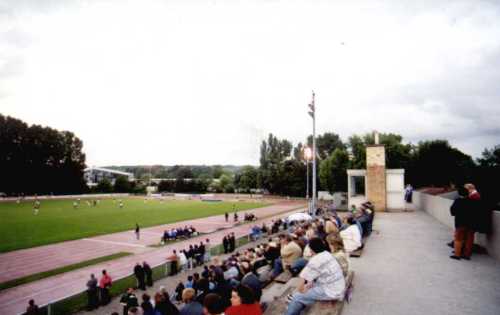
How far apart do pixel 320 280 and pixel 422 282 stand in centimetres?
355

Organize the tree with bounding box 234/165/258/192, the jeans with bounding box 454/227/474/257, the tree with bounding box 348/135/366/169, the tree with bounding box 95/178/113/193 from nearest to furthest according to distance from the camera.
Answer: the jeans with bounding box 454/227/474/257 < the tree with bounding box 348/135/366/169 < the tree with bounding box 95/178/113/193 < the tree with bounding box 234/165/258/192

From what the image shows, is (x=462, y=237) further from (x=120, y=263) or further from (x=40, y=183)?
(x=40, y=183)

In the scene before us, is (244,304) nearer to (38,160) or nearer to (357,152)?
(357,152)

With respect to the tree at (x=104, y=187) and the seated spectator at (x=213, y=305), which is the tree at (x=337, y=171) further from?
the tree at (x=104, y=187)

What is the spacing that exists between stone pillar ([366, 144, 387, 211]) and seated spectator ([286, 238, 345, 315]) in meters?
20.7

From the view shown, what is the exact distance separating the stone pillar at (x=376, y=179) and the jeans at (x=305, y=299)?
20.8m

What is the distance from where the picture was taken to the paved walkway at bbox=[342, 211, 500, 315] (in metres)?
5.50

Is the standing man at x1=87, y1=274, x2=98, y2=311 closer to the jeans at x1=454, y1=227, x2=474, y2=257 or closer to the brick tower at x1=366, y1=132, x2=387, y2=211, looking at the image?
the jeans at x1=454, y1=227, x2=474, y2=257

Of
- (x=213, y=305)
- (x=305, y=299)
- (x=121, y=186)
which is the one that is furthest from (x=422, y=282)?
(x=121, y=186)

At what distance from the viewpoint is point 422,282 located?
6.84 m

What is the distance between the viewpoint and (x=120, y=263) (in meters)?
18.4

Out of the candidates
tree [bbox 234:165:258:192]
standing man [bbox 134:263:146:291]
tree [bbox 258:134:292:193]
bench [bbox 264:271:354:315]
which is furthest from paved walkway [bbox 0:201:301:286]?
tree [bbox 234:165:258:192]

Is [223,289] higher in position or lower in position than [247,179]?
lower

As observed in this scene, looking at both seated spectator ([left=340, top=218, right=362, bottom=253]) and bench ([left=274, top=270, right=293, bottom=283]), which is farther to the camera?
seated spectator ([left=340, top=218, right=362, bottom=253])
